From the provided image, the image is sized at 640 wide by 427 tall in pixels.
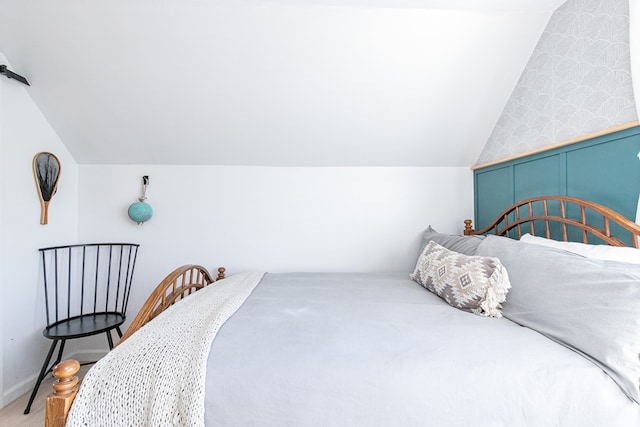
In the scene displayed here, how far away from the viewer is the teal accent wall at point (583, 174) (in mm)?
1271

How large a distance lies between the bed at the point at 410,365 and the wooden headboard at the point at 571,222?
0.06 meters

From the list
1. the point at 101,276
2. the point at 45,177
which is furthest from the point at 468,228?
the point at 45,177

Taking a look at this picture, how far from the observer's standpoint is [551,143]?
1.66 metres

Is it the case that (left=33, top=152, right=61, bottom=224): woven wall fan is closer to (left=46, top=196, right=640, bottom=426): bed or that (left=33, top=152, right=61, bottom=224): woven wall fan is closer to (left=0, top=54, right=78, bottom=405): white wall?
(left=0, top=54, right=78, bottom=405): white wall

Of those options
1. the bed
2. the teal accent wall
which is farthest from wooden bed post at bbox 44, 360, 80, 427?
the teal accent wall

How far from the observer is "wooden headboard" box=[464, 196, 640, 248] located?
4.07 ft

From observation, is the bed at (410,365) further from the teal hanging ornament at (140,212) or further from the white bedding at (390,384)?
the teal hanging ornament at (140,212)

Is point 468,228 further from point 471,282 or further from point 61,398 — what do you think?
point 61,398

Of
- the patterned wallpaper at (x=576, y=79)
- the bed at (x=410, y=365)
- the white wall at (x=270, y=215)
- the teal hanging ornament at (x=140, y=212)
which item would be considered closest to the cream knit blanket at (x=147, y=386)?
the bed at (x=410, y=365)

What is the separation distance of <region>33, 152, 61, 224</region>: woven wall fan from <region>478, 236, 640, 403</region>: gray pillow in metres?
2.95

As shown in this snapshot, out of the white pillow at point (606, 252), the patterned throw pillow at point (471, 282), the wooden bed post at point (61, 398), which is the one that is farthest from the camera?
the patterned throw pillow at point (471, 282)

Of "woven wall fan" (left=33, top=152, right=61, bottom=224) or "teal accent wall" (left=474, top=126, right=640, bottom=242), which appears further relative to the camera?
"woven wall fan" (left=33, top=152, right=61, bottom=224)

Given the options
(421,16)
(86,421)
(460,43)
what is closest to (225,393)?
(86,421)

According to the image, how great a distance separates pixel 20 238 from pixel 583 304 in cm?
305
